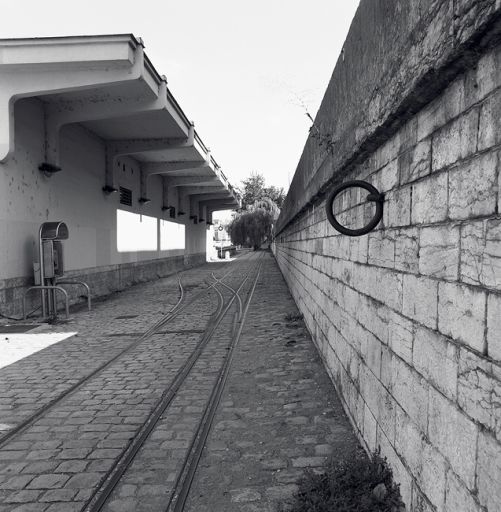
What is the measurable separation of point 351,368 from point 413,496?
175 centimetres

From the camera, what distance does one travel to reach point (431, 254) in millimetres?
2328

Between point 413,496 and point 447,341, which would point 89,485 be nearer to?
point 413,496

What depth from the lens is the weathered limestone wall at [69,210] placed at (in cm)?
1023

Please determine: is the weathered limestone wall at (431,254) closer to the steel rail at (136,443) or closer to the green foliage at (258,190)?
the steel rail at (136,443)

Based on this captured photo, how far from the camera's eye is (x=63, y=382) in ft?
18.6

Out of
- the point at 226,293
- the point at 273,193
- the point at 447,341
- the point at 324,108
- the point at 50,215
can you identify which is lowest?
the point at 226,293

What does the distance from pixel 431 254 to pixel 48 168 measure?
11.3 m

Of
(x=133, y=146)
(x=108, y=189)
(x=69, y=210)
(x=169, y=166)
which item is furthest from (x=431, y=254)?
(x=169, y=166)

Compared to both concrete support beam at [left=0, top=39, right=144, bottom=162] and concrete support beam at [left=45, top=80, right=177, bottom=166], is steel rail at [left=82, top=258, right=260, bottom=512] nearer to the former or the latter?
concrete support beam at [left=0, top=39, right=144, bottom=162]

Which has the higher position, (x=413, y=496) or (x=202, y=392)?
(x=413, y=496)

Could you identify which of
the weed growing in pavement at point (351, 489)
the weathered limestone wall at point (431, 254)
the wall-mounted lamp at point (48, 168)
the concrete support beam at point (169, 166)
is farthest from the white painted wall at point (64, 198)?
the weed growing in pavement at point (351, 489)

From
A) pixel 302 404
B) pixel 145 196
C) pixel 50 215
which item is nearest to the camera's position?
pixel 302 404

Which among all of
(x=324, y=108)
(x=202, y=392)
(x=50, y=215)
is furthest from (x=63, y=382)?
(x=50, y=215)

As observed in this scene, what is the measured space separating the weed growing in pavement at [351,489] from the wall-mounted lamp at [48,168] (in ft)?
35.0
